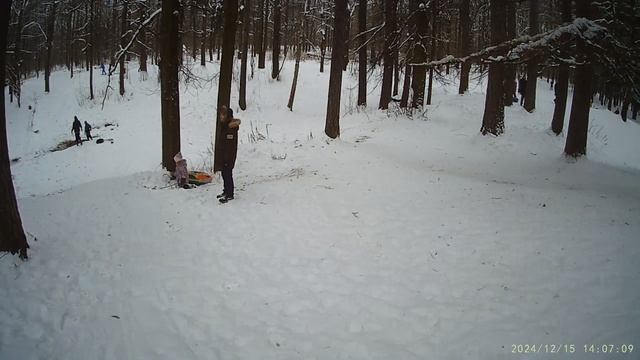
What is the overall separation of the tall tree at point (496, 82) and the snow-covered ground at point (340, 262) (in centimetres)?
135

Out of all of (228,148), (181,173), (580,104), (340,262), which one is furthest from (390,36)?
(340,262)

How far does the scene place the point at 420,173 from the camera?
33.2 ft

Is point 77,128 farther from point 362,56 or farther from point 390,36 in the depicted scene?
point 390,36

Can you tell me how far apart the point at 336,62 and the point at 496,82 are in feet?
18.3

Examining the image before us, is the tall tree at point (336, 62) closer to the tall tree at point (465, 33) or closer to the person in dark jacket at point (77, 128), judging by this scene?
the tall tree at point (465, 33)

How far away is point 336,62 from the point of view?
1265 cm

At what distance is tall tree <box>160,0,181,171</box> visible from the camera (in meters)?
9.77

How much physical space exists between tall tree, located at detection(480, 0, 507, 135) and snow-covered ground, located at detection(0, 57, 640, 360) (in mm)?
1352

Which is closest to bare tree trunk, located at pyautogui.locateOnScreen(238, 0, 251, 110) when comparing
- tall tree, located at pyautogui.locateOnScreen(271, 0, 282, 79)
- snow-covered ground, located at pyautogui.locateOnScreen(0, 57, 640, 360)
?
tall tree, located at pyautogui.locateOnScreen(271, 0, 282, 79)

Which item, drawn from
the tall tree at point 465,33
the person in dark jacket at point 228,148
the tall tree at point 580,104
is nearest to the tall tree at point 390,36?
the tall tree at point 465,33

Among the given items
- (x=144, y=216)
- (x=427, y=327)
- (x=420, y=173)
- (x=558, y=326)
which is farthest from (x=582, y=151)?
(x=144, y=216)

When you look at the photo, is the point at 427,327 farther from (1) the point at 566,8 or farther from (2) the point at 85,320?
(1) the point at 566,8

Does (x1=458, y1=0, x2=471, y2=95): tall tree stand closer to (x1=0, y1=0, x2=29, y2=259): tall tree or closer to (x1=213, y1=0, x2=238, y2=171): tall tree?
(x1=213, y1=0, x2=238, y2=171): tall tree

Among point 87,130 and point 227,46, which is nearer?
point 227,46
